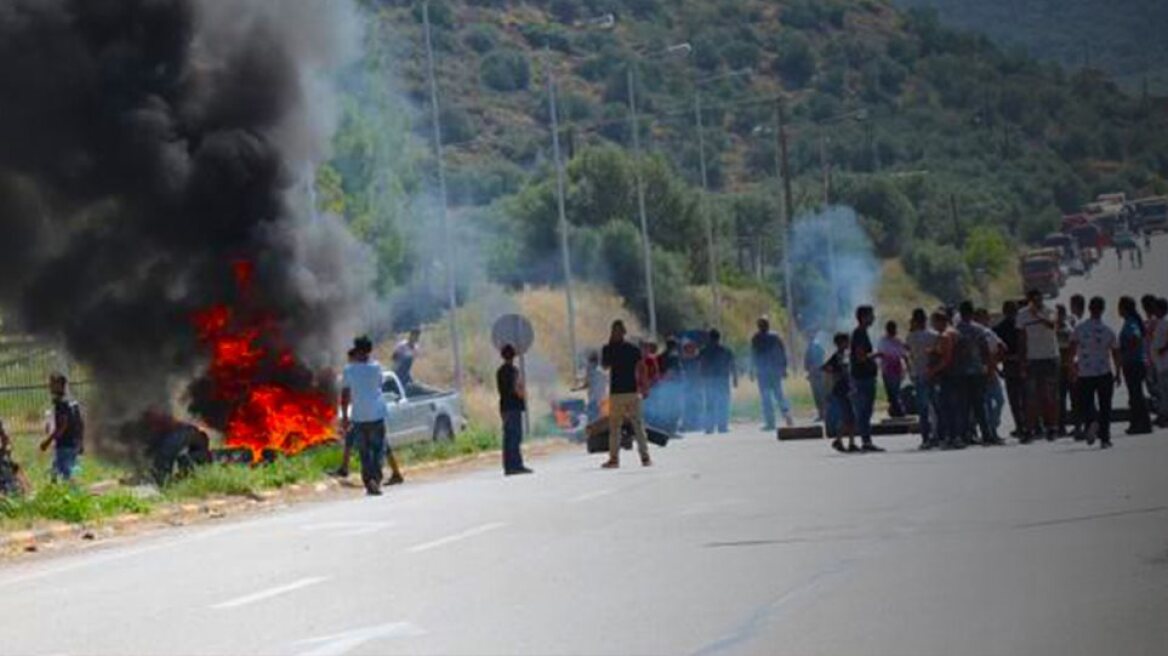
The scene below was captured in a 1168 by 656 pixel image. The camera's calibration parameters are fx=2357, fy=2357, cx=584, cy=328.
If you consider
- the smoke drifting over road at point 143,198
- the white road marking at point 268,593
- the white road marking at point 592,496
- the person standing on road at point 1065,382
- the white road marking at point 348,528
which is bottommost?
the white road marking at point 268,593

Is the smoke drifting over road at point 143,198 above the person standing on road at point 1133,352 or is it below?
above

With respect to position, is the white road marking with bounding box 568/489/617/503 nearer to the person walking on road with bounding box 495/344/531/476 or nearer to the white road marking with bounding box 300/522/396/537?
the white road marking with bounding box 300/522/396/537

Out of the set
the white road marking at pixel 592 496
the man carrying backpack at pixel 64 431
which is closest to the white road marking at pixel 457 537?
the white road marking at pixel 592 496

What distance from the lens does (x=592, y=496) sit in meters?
23.0

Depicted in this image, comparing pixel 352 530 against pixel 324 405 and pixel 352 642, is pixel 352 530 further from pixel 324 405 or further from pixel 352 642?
pixel 324 405

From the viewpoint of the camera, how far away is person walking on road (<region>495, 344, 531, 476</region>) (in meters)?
29.8

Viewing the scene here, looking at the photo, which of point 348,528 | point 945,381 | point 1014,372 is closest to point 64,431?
point 348,528

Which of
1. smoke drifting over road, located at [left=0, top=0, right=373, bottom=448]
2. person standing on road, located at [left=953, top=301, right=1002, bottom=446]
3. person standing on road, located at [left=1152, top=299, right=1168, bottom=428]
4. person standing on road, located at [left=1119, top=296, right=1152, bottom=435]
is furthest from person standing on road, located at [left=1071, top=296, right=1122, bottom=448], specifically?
smoke drifting over road, located at [left=0, top=0, right=373, bottom=448]

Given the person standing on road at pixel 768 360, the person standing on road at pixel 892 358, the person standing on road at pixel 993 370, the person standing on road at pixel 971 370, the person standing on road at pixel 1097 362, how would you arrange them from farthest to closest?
1. the person standing on road at pixel 768 360
2. the person standing on road at pixel 892 358
3. the person standing on road at pixel 993 370
4. the person standing on road at pixel 971 370
5. the person standing on road at pixel 1097 362

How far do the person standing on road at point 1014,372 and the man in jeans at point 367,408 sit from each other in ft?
24.8

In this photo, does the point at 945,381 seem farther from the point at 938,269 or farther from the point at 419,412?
the point at 938,269

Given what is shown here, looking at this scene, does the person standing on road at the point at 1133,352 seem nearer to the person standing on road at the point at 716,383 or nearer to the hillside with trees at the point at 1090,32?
the person standing on road at the point at 716,383

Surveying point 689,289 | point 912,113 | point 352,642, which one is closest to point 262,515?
point 352,642

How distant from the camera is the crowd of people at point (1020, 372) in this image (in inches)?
1029
